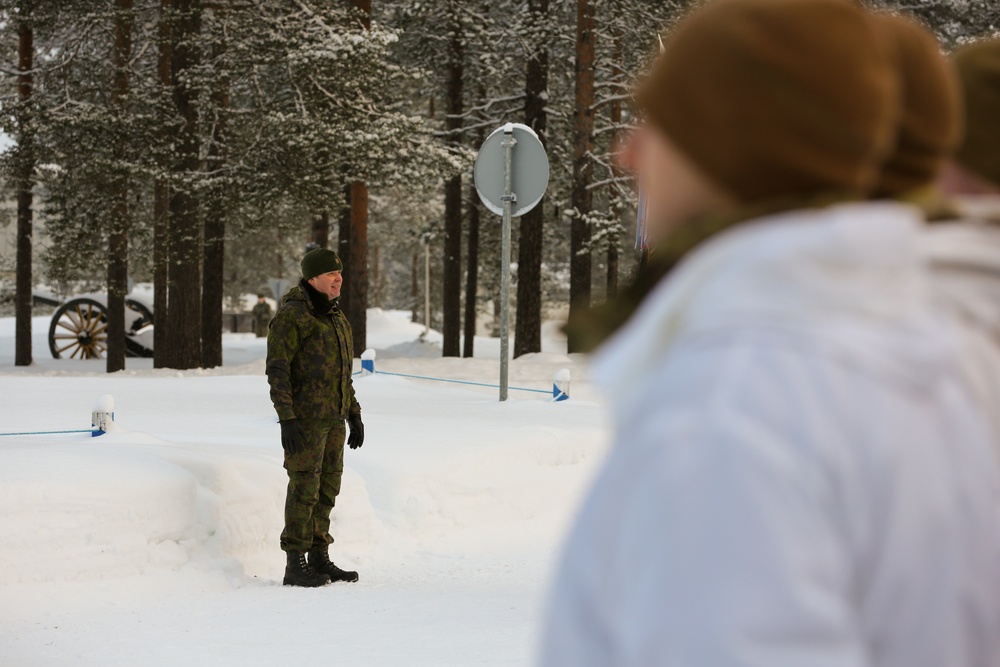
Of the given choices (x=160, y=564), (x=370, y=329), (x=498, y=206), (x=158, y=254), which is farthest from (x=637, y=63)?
(x=370, y=329)

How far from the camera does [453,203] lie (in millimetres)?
26641

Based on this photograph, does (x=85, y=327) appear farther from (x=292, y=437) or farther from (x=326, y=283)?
(x=292, y=437)

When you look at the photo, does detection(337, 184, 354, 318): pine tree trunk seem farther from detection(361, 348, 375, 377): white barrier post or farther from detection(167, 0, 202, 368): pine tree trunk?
detection(361, 348, 375, 377): white barrier post

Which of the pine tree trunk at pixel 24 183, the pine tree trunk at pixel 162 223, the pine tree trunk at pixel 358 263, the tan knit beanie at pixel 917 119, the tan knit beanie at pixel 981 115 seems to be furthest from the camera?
the pine tree trunk at pixel 24 183

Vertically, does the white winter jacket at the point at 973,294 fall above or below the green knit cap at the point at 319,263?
below

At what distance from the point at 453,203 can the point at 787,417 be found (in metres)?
25.8

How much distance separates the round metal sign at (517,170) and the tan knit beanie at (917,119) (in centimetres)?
1000

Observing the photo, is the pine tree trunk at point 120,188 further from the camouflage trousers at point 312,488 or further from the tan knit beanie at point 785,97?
the tan knit beanie at point 785,97

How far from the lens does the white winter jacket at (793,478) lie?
104 cm

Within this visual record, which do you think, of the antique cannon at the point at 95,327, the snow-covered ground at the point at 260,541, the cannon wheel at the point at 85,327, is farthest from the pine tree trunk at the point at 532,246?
the snow-covered ground at the point at 260,541

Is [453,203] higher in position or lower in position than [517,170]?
higher

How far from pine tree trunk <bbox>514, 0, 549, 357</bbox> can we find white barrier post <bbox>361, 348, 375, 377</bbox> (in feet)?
27.7

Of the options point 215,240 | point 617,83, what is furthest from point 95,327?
point 617,83

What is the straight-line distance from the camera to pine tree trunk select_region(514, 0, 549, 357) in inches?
901
